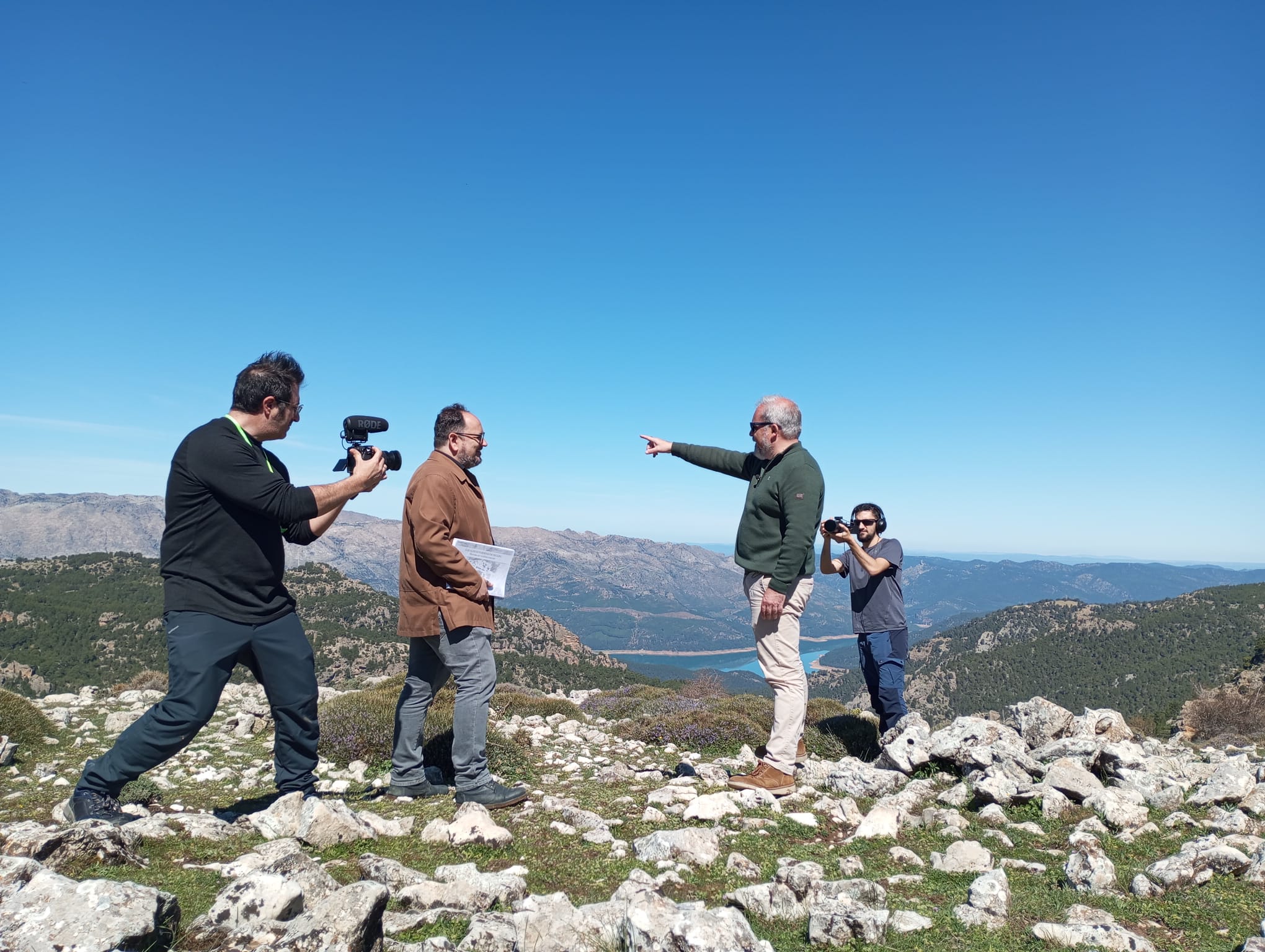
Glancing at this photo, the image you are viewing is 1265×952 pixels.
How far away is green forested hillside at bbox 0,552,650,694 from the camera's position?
202 feet

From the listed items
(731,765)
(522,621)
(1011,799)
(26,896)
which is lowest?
(522,621)

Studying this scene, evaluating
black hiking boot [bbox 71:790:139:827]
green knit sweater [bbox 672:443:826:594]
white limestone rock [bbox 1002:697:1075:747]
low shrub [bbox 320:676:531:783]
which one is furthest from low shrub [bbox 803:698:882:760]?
black hiking boot [bbox 71:790:139:827]

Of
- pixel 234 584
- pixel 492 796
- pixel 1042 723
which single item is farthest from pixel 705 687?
pixel 234 584

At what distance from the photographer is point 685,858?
4.48 metres

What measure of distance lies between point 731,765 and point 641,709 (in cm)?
450

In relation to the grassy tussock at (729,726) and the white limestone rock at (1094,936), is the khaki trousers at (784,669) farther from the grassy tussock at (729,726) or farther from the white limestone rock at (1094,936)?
the white limestone rock at (1094,936)

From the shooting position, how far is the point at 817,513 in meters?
6.38

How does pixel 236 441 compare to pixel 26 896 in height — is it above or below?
above

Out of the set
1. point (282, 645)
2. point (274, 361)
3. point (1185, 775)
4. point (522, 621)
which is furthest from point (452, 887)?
point (522, 621)

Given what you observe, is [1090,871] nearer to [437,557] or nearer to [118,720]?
[437,557]

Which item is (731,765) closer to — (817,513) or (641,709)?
(817,513)

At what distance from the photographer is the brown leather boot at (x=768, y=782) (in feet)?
20.7

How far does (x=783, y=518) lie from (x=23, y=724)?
9.44 metres

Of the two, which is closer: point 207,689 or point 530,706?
point 207,689
